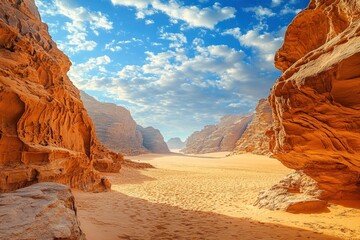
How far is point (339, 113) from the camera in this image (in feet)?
16.4

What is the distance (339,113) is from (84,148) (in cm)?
1218

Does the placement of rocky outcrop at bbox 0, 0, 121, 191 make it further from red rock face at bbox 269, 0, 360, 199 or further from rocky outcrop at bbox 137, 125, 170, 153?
rocky outcrop at bbox 137, 125, 170, 153

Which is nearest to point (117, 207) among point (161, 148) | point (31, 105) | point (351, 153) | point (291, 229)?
point (31, 105)

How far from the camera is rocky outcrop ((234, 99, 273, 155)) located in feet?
149

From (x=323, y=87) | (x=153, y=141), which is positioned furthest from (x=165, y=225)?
(x=153, y=141)

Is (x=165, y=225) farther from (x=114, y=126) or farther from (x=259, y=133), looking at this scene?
(x=114, y=126)

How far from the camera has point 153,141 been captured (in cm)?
7925

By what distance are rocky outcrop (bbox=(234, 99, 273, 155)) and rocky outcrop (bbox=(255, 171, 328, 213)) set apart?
34.7 meters

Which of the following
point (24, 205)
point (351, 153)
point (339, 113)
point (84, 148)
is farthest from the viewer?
point (84, 148)

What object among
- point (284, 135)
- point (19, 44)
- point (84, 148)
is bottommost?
point (84, 148)

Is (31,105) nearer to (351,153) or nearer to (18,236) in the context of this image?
(18,236)

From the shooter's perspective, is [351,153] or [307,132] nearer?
[351,153]

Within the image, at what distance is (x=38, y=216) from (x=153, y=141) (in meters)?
76.6

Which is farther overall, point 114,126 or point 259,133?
point 114,126
